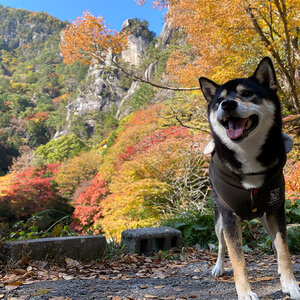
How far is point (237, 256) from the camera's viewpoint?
1.67 m

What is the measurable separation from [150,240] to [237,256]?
2324 millimetres

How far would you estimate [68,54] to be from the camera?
6363mm

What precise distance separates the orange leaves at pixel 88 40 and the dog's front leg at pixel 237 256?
5.40 m

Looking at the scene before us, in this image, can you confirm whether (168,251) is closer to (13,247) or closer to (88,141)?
(13,247)

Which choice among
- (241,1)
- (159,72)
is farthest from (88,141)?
(241,1)

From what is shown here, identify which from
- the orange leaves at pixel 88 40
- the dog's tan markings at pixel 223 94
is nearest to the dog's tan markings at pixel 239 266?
the dog's tan markings at pixel 223 94

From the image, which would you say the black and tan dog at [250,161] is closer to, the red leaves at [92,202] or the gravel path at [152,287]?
the gravel path at [152,287]

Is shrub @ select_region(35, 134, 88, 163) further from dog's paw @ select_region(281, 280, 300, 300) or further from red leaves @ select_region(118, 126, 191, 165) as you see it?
dog's paw @ select_region(281, 280, 300, 300)

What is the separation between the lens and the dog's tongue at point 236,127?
5.31 ft

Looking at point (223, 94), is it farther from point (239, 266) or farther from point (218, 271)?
point (218, 271)

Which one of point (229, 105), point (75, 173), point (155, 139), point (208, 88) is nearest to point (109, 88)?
point (75, 173)

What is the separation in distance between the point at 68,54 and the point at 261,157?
5.79 m

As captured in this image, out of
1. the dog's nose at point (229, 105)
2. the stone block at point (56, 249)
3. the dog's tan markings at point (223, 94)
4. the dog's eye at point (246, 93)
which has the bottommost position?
the stone block at point (56, 249)

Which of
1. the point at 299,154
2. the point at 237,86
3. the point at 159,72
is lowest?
the point at 299,154
